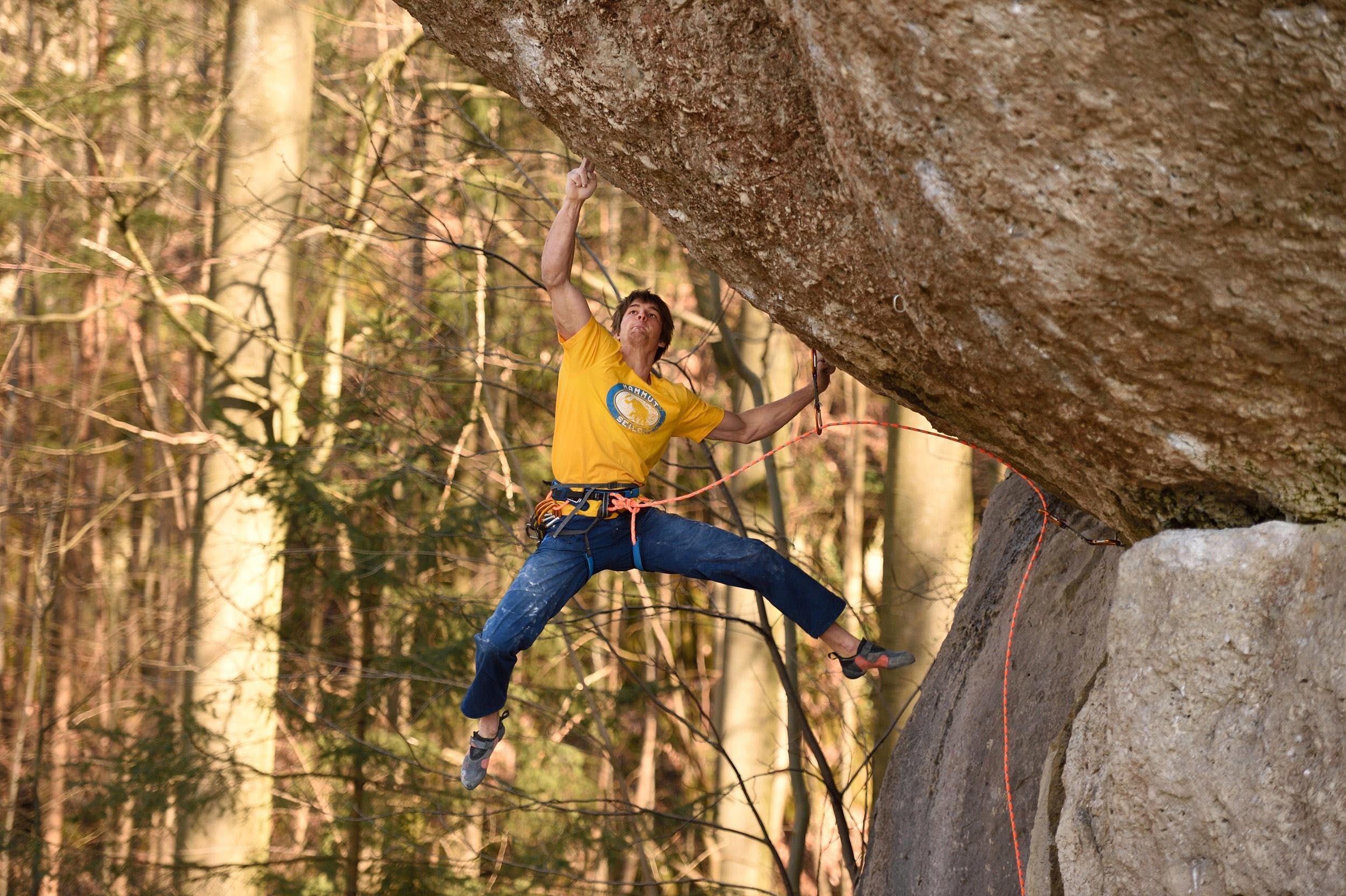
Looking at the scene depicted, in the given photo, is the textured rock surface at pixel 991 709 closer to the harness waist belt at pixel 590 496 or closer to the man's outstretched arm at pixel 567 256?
the harness waist belt at pixel 590 496

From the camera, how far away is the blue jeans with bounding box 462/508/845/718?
14.0ft

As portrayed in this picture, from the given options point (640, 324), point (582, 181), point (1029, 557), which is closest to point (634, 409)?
point (640, 324)

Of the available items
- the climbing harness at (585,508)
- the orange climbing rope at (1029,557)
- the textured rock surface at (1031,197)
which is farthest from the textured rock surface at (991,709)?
the climbing harness at (585,508)

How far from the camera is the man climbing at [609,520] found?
429cm

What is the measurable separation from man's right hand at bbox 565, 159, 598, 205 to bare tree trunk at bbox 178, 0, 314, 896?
22.0 ft

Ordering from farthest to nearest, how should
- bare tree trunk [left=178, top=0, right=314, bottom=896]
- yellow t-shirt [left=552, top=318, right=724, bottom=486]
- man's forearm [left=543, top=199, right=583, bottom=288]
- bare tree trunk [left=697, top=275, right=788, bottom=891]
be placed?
bare tree trunk [left=697, top=275, right=788, bottom=891], bare tree trunk [left=178, top=0, right=314, bottom=896], yellow t-shirt [left=552, top=318, right=724, bottom=486], man's forearm [left=543, top=199, right=583, bottom=288]

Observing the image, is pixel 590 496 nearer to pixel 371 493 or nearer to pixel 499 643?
pixel 499 643

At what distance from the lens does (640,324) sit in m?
4.40

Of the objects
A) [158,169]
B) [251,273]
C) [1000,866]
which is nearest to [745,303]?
[251,273]

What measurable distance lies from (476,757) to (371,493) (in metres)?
5.13

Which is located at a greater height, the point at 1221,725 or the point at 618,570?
the point at 618,570

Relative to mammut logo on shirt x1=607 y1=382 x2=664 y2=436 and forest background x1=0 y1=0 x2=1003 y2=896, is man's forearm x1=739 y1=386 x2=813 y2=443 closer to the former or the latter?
mammut logo on shirt x1=607 y1=382 x2=664 y2=436

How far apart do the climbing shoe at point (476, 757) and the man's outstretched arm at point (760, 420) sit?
144 centimetres

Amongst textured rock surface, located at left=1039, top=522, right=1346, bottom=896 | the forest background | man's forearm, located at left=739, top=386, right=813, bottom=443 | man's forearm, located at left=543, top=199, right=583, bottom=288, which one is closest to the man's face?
man's forearm, located at left=543, top=199, right=583, bottom=288
